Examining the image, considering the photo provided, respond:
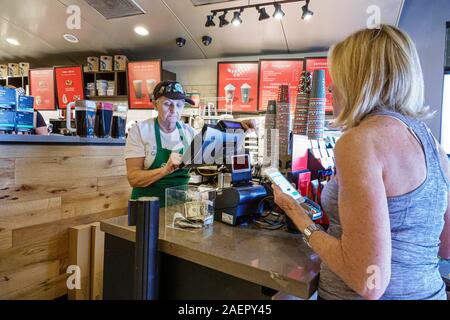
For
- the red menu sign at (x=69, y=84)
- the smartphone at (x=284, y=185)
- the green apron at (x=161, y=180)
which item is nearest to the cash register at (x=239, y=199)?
the smartphone at (x=284, y=185)

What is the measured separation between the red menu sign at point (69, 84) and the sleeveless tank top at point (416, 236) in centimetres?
478

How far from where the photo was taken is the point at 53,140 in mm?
1928

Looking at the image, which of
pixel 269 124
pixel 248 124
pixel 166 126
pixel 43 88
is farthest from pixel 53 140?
pixel 43 88

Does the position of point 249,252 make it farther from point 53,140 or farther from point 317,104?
point 53,140

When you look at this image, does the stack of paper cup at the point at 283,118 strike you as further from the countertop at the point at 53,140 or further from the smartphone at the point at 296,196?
the countertop at the point at 53,140

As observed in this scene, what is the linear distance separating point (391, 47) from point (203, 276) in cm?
79

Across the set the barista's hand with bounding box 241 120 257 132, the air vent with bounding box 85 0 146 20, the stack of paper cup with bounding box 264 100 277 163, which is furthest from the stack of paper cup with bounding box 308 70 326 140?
the air vent with bounding box 85 0 146 20

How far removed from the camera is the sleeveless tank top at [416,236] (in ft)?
2.22

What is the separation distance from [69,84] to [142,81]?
52.9 inches

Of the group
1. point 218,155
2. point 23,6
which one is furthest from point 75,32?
point 218,155

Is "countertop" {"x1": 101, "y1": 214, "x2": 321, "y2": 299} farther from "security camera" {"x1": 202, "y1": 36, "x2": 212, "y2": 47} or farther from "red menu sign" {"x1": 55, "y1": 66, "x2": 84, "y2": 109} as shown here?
"red menu sign" {"x1": 55, "y1": 66, "x2": 84, "y2": 109}

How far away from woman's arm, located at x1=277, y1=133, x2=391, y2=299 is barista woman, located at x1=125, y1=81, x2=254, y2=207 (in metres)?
1.10

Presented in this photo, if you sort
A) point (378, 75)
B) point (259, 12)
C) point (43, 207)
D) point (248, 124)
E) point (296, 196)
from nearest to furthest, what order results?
point (378, 75)
point (296, 196)
point (248, 124)
point (43, 207)
point (259, 12)

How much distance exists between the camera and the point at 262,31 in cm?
354
